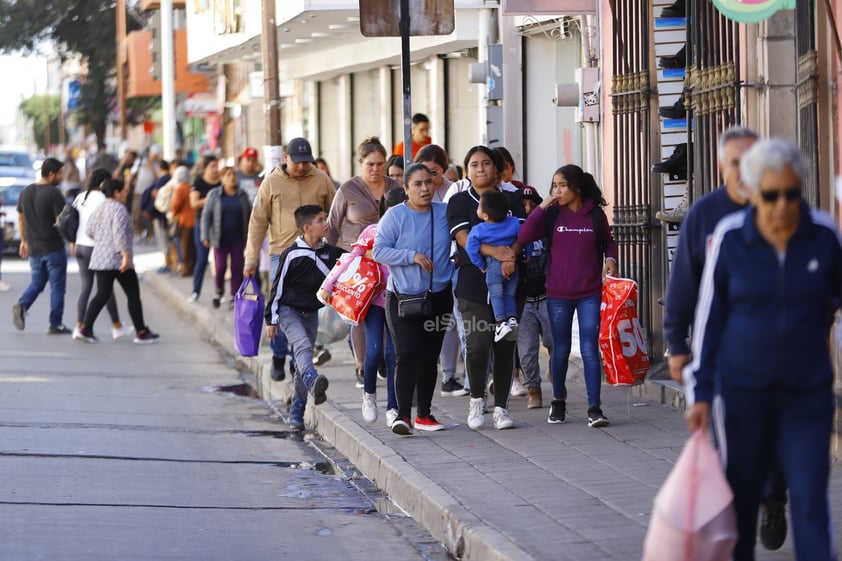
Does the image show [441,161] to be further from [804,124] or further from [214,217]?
[214,217]

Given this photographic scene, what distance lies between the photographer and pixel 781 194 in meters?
5.26

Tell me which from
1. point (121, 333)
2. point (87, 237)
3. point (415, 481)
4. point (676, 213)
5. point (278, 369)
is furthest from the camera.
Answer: point (121, 333)

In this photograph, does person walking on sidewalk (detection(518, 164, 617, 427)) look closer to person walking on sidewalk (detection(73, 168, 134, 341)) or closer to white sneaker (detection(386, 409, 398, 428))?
white sneaker (detection(386, 409, 398, 428))

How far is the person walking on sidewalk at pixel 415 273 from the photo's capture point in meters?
9.81

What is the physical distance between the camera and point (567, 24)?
15.8 metres

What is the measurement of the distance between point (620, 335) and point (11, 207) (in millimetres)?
24653

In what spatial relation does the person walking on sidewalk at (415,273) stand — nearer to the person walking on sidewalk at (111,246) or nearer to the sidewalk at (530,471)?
the sidewalk at (530,471)

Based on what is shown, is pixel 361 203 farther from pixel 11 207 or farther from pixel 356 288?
pixel 11 207

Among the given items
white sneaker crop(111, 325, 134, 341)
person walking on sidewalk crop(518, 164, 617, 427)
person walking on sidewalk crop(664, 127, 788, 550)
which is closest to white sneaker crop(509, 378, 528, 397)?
person walking on sidewalk crop(518, 164, 617, 427)

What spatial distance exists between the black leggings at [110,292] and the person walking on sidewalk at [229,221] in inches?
84.2

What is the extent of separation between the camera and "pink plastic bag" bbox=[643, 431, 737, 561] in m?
5.32

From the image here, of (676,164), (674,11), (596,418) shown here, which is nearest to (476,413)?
(596,418)

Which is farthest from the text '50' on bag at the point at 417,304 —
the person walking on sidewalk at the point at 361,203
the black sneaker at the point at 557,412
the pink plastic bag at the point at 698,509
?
the pink plastic bag at the point at 698,509

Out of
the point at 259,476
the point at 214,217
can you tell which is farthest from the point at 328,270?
the point at 214,217
